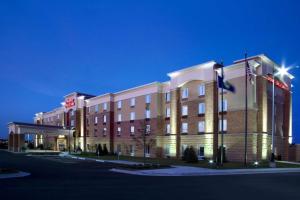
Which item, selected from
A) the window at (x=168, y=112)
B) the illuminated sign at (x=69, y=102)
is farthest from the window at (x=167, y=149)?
the illuminated sign at (x=69, y=102)

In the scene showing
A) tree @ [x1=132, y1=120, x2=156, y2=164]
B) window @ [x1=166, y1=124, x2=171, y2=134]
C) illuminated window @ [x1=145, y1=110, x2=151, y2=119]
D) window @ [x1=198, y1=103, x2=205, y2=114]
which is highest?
window @ [x1=198, y1=103, x2=205, y2=114]

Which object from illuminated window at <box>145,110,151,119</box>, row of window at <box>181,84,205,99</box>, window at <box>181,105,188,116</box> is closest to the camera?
row of window at <box>181,84,205,99</box>

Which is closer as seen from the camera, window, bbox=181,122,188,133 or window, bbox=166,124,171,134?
window, bbox=181,122,188,133

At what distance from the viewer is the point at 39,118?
124688 millimetres

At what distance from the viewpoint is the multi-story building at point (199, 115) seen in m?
46.2

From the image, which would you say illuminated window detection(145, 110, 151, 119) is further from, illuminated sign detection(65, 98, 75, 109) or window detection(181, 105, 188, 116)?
illuminated sign detection(65, 98, 75, 109)

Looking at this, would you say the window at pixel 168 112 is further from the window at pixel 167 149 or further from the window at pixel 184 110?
the window at pixel 167 149

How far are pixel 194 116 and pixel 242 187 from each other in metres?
34.0

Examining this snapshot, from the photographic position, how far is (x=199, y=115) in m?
53.1

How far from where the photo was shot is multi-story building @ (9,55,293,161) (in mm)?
46219

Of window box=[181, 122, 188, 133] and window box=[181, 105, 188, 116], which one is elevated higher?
window box=[181, 105, 188, 116]

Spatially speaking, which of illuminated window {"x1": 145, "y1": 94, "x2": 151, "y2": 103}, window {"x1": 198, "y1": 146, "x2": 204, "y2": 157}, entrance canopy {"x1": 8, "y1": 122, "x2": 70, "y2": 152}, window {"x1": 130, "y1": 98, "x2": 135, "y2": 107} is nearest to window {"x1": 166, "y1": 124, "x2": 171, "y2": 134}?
illuminated window {"x1": 145, "y1": 94, "x2": 151, "y2": 103}

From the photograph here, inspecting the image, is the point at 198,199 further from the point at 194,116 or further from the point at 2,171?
the point at 194,116

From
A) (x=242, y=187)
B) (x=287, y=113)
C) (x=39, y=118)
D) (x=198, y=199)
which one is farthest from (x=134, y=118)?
(x=39, y=118)
